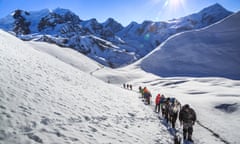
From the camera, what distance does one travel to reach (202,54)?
7919cm

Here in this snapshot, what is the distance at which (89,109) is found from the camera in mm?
10633

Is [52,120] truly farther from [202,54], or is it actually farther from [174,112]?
[202,54]

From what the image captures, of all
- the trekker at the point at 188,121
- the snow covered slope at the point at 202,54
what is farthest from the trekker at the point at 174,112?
the snow covered slope at the point at 202,54

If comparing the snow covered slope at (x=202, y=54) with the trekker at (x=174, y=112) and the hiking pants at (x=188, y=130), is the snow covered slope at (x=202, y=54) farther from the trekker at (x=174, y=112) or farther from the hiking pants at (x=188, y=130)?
the hiking pants at (x=188, y=130)

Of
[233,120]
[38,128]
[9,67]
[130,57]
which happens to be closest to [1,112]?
[38,128]

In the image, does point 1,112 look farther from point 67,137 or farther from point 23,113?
point 67,137

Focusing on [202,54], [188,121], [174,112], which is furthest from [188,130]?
[202,54]

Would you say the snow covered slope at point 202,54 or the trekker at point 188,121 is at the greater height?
the snow covered slope at point 202,54

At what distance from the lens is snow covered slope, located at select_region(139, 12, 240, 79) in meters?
70.0

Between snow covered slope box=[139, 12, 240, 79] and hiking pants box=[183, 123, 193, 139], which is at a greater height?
snow covered slope box=[139, 12, 240, 79]

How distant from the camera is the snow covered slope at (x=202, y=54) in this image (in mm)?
70000

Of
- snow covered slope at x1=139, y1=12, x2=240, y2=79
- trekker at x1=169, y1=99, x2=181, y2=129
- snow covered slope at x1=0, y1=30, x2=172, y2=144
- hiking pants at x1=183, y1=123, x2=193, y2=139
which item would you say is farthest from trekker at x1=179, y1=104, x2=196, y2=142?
snow covered slope at x1=139, y1=12, x2=240, y2=79

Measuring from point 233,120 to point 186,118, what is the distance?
816 centimetres

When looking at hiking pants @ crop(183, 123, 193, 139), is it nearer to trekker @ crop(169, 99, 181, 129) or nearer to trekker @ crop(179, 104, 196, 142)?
trekker @ crop(179, 104, 196, 142)
